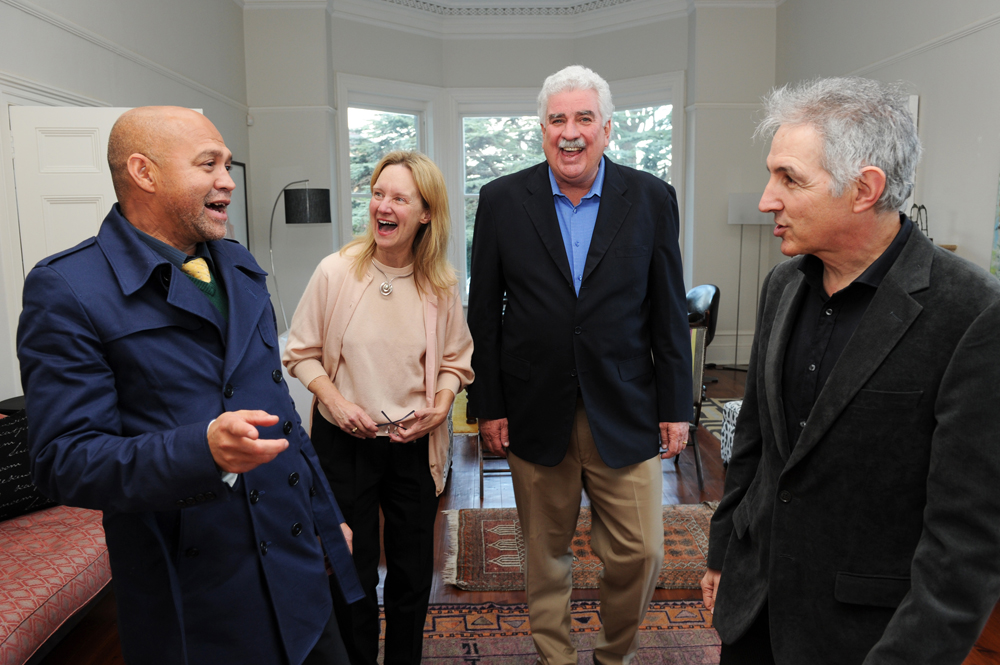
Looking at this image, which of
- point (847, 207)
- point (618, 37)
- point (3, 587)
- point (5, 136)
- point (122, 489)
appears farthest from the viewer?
point (618, 37)

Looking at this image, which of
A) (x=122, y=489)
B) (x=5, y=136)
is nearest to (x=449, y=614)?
(x=122, y=489)

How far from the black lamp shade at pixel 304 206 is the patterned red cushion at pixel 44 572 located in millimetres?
4156

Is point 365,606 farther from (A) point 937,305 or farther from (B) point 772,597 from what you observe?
(A) point 937,305

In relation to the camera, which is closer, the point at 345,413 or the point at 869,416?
the point at 869,416

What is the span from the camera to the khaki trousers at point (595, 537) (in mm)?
2141

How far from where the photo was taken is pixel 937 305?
111 cm

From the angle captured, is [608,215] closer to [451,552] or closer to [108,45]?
[451,552]

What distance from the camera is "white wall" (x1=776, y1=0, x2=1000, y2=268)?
176 inches

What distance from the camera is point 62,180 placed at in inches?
143

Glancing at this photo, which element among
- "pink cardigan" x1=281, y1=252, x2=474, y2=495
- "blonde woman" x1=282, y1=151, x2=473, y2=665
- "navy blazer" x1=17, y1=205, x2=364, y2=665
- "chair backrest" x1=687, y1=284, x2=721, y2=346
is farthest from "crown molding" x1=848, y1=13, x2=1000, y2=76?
"navy blazer" x1=17, y1=205, x2=364, y2=665

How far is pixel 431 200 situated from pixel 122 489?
4.35ft

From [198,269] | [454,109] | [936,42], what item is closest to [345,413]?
[198,269]

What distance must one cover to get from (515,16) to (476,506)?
6187 mm

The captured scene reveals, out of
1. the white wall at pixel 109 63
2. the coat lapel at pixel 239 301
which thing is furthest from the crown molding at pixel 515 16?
the coat lapel at pixel 239 301
